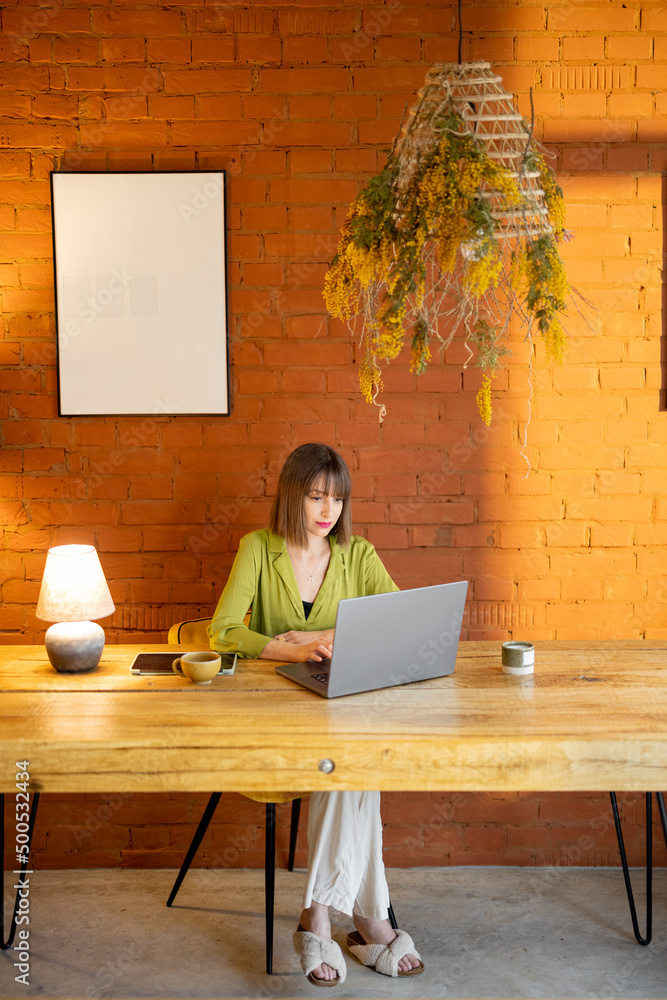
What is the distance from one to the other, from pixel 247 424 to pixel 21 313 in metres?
0.85

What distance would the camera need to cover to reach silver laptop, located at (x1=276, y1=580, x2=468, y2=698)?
7.06 ft

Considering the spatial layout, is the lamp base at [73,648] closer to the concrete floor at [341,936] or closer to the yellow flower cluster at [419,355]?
the concrete floor at [341,936]

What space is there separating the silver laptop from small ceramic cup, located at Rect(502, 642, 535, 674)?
0.49ft

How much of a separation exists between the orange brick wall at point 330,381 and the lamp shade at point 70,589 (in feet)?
1.99

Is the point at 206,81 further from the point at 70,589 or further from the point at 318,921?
the point at 318,921

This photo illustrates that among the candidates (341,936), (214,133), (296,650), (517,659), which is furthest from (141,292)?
(341,936)

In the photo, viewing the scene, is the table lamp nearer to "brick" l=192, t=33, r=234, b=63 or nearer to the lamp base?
the lamp base

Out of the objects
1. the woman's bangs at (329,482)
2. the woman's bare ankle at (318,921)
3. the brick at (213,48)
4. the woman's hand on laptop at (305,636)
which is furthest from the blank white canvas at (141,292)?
the woman's bare ankle at (318,921)

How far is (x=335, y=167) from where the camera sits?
3.05 metres

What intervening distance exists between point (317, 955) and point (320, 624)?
0.93 m

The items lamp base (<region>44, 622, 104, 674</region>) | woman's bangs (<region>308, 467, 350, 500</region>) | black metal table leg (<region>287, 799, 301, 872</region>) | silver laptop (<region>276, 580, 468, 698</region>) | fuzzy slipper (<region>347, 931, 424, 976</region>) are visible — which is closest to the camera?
silver laptop (<region>276, 580, 468, 698</region>)

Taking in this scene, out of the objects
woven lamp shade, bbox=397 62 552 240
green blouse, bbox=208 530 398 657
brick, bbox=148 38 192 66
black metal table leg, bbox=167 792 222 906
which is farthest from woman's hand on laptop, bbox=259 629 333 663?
brick, bbox=148 38 192 66

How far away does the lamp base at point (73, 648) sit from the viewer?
2453 mm

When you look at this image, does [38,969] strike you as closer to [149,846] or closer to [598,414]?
[149,846]
